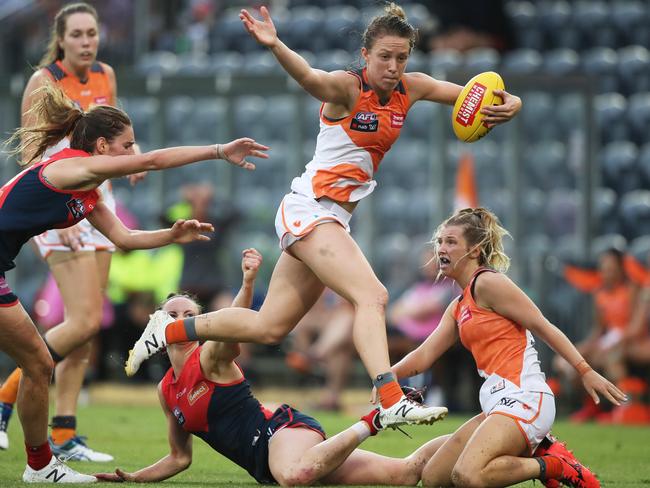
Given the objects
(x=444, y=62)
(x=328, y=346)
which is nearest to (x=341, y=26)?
(x=444, y=62)

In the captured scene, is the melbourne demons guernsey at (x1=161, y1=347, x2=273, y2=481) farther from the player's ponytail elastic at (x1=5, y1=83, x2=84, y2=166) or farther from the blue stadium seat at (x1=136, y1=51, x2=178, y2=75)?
the blue stadium seat at (x1=136, y1=51, x2=178, y2=75)

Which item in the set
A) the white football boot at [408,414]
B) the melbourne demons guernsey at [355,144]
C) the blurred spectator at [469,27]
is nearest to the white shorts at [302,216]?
the melbourne demons guernsey at [355,144]

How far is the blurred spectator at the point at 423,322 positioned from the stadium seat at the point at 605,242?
5.97 feet

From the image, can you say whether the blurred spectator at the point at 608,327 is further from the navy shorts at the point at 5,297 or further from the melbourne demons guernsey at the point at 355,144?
the navy shorts at the point at 5,297

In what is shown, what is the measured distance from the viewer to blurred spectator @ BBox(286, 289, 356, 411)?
11.6 meters

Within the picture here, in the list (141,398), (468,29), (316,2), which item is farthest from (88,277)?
(316,2)

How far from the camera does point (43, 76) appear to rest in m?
7.30

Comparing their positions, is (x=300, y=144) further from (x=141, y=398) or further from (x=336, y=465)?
(x=336, y=465)

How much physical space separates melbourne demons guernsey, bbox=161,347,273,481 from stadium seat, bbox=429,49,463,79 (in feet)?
24.6

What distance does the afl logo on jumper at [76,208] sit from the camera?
558 centimetres

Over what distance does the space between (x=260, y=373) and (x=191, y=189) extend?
82.7 inches

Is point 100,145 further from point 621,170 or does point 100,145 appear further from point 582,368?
point 621,170

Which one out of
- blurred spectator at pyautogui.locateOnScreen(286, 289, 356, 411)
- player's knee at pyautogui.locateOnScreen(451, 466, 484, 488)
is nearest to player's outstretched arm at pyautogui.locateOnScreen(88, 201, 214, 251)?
player's knee at pyautogui.locateOnScreen(451, 466, 484, 488)

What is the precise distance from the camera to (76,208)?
5.62 m
